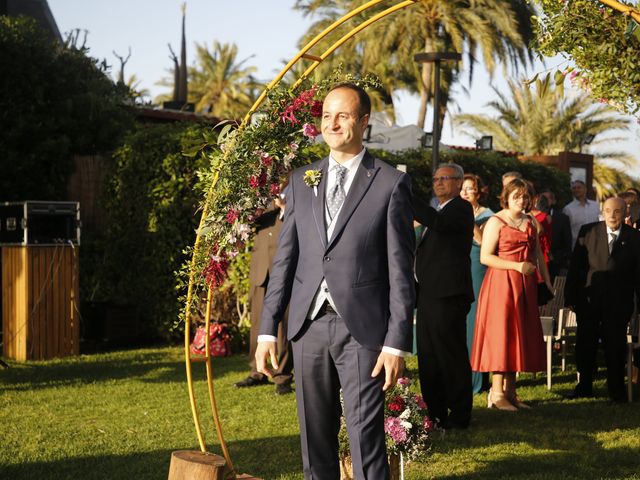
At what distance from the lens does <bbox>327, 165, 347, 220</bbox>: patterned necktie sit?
4.31m

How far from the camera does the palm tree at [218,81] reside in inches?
1794

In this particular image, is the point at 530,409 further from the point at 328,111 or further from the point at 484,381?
the point at 328,111

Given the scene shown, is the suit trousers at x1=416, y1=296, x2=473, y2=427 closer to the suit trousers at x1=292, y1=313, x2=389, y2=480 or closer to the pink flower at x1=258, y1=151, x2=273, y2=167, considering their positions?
the pink flower at x1=258, y1=151, x2=273, y2=167

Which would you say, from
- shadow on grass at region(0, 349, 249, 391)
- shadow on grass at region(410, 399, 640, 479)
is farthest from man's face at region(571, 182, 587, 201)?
shadow on grass at region(410, 399, 640, 479)

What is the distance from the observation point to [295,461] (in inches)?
258

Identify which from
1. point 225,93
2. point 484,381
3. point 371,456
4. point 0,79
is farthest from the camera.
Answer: point 225,93

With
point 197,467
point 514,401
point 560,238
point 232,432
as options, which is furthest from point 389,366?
point 560,238

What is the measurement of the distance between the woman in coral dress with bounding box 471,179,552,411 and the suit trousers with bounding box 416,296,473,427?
79cm

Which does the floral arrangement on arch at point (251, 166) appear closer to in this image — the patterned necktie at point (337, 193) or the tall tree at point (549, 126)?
the patterned necktie at point (337, 193)

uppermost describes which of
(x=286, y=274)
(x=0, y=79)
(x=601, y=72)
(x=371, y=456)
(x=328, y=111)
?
(x=0, y=79)

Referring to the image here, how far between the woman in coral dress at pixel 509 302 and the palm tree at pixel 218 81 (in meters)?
37.8

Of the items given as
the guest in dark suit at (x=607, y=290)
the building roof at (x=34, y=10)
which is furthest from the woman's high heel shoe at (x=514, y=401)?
the building roof at (x=34, y=10)

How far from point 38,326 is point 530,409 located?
6.34 meters

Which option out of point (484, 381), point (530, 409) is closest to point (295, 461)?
point (530, 409)
